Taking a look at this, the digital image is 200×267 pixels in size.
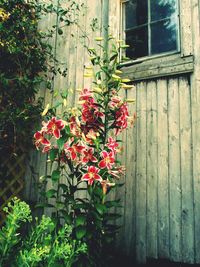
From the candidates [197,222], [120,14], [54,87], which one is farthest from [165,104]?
[54,87]

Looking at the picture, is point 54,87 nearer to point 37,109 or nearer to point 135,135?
point 37,109

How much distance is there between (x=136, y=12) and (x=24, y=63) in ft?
5.23

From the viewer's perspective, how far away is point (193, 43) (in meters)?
3.18

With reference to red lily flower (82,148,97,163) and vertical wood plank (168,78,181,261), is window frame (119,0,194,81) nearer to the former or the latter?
vertical wood plank (168,78,181,261)

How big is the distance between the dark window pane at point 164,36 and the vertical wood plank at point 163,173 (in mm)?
438

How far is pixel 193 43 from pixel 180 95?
0.52 metres

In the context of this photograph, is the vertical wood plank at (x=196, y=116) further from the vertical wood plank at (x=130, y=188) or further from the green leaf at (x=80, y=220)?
the green leaf at (x=80, y=220)

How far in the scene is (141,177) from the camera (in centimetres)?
326

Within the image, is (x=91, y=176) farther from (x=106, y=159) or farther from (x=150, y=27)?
(x=150, y=27)

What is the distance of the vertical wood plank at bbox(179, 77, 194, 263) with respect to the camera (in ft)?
9.38

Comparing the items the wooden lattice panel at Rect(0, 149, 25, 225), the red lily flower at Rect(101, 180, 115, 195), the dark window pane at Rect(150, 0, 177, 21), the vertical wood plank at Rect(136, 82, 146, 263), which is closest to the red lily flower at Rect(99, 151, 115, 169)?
the red lily flower at Rect(101, 180, 115, 195)

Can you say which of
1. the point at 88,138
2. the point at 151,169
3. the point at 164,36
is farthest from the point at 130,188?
the point at 164,36

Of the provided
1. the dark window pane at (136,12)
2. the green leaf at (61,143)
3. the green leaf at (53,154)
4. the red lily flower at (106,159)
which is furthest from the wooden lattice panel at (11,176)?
the dark window pane at (136,12)

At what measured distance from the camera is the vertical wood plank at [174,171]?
293 cm
